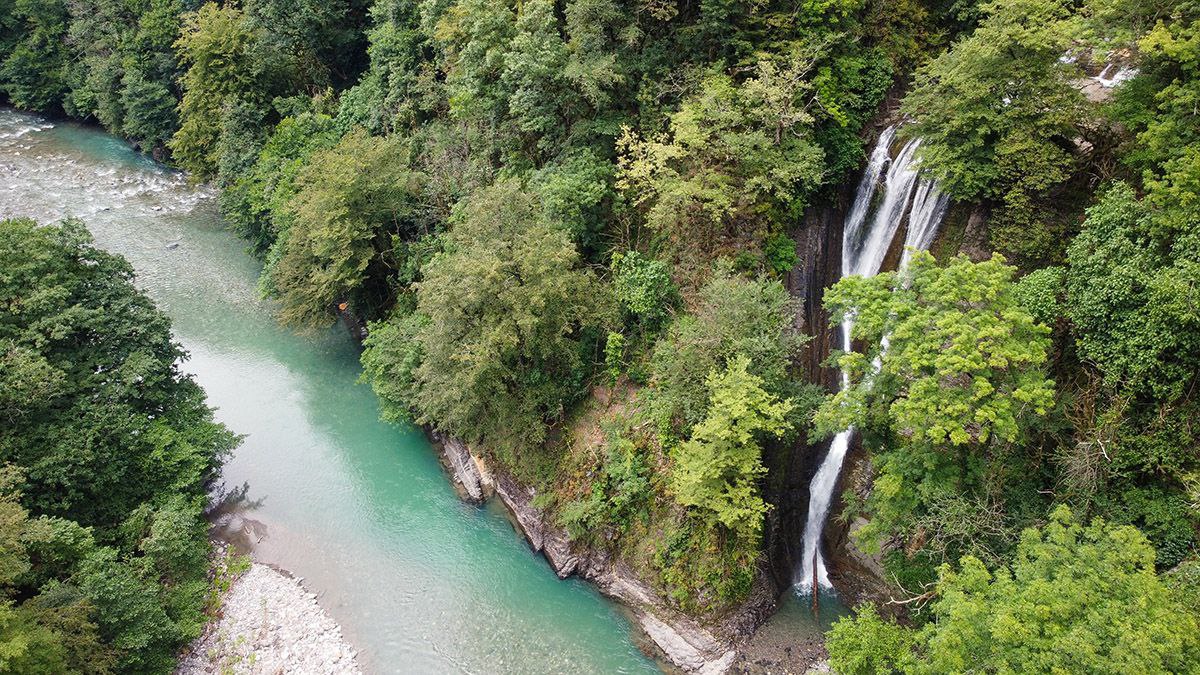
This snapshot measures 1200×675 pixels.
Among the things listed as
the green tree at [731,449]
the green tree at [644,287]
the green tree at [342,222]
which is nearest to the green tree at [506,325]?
the green tree at [644,287]

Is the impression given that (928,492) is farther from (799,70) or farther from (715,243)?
(799,70)

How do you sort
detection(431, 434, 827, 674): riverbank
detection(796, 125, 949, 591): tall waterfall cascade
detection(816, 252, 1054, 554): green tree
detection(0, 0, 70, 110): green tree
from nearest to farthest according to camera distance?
1. detection(816, 252, 1054, 554): green tree
2. detection(431, 434, 827, 674): riverbank
3. detection(796, 125, 949, 591): tall waterfall cascade
4. detection(0, 0, 70, 110): green tree

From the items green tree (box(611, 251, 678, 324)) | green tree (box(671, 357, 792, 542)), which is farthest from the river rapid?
green tree (box(611, 251, 678, 324))

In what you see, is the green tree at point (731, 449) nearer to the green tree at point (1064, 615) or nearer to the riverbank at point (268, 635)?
the green tree at point (1064, 615)

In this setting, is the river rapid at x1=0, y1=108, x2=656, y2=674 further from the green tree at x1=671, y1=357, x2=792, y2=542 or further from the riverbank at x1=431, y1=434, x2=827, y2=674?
the green tree at x1=671, y1=357, x2=792, y2=542

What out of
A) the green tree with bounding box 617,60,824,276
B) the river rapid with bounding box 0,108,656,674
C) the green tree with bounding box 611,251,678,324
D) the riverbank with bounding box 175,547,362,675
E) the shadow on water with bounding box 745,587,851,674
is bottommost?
the riverbank with bounding box 175,547,362,675

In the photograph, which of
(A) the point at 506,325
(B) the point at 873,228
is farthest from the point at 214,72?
(B) the point at 873,228
